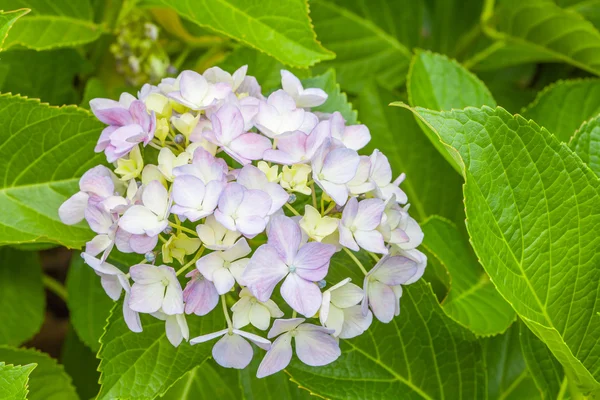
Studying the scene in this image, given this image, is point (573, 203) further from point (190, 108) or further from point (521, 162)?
point (190, 108)

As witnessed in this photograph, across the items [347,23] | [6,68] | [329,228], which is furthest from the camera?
[347,23]

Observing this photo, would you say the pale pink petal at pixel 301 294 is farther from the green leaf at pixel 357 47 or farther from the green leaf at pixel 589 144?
the green leaf at pixel 357 47

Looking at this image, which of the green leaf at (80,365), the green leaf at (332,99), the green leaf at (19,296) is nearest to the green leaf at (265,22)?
the green leaf at (332,99)

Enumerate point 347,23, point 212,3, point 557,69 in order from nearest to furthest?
point 212,3 < point 347,23 < point 557,69

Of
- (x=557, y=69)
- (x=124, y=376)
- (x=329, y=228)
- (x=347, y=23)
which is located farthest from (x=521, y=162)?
(x=557, y=69)

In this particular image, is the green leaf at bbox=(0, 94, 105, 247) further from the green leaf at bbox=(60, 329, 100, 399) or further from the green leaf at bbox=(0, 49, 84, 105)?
the green leaf at bbox=(60, 329, 100, 399)

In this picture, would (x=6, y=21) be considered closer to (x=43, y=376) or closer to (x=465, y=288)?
A: (x=43, y=376)
